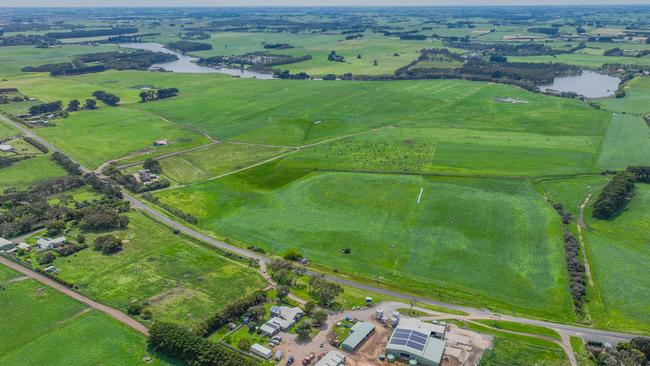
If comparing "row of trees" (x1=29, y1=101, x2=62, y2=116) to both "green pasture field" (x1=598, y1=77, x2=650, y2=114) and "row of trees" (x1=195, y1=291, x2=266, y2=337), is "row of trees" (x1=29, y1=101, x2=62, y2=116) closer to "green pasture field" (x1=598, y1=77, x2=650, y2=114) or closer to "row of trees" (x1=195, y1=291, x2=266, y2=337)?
"row of trees" (x1=195, y1=291, x2=266, y2=337)

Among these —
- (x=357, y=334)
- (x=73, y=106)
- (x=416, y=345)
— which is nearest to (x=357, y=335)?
(x=357, y=334)

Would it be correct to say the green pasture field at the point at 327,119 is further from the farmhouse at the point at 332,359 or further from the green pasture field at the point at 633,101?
the farmhouse at the point at 332,359

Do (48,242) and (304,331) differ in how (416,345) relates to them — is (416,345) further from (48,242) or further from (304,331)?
(48,242)

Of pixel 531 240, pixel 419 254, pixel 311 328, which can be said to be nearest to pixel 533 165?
pixel 531 240

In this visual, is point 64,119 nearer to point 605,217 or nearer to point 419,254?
point 419,254

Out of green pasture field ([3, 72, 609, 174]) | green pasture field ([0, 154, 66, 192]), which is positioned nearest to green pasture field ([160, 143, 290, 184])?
green pasture field ([3, 72, 609, 174])
